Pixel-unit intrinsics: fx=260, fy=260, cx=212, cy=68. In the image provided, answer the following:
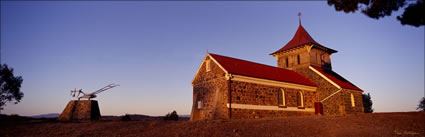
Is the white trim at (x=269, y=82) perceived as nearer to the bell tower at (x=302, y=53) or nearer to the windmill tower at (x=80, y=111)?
the bell tower at (x=302, y=53)

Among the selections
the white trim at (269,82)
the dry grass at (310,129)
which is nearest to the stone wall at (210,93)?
the white trim at (269,82)

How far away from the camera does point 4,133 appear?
14.2m

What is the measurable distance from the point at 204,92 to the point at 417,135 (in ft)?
48.2

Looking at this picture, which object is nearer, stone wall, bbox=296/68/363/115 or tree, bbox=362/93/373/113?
stone wall, bbox=296/68/363/115

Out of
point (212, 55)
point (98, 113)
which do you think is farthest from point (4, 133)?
point (212, 55)

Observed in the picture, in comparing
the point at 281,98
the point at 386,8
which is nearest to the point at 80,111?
the point at 281,98

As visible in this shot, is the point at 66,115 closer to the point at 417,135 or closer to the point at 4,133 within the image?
the point at 4,133

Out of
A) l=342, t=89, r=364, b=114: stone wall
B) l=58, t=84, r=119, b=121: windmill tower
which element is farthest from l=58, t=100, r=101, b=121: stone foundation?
l=342, t=89, r=364, b=114: stone wall

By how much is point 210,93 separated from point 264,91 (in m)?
4.38

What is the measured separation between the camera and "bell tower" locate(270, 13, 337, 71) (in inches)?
1143

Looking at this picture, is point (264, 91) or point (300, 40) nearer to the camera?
point (264, 91)

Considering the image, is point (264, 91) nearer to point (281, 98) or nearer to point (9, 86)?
point (281, 98)

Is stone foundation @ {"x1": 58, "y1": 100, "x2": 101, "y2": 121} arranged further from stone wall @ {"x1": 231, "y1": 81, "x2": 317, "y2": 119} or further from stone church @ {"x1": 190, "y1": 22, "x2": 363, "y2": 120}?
stone wall @ {"x1": 231, "y1": 81, "x2": 317, "y2": 119}

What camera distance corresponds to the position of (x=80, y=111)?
2166 centimetres
